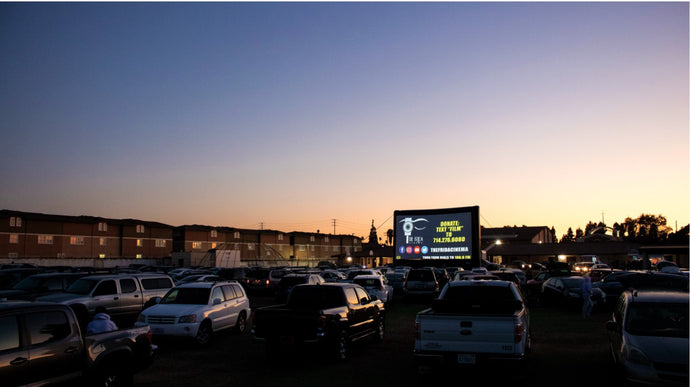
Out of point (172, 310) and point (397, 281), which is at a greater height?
point (172, 310)

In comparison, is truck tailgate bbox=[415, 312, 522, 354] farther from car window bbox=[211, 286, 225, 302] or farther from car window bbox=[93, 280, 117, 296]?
car window bbox=[93, 280, 117, 296]

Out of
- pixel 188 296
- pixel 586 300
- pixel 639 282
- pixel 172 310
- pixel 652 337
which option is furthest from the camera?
pixel 639 282

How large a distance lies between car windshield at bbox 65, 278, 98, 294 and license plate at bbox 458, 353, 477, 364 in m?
12.0

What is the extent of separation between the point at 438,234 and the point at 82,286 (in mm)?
28181

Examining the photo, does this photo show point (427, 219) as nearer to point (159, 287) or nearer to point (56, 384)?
point (159, 287)

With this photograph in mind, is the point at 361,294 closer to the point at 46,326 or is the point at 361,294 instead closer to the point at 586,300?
the point at 46,326

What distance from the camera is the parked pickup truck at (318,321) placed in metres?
11.5

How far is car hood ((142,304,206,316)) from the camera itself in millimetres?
13992

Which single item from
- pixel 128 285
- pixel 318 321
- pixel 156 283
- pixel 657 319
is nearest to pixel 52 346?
pixel 318 321

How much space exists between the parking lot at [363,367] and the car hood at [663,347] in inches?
74.7

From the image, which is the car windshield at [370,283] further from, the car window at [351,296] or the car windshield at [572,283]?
the car window at [351,296]

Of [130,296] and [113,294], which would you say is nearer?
[113,294]

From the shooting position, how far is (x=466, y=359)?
364 inches

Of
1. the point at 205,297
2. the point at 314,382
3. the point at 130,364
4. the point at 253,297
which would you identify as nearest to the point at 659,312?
the point at 314,382
